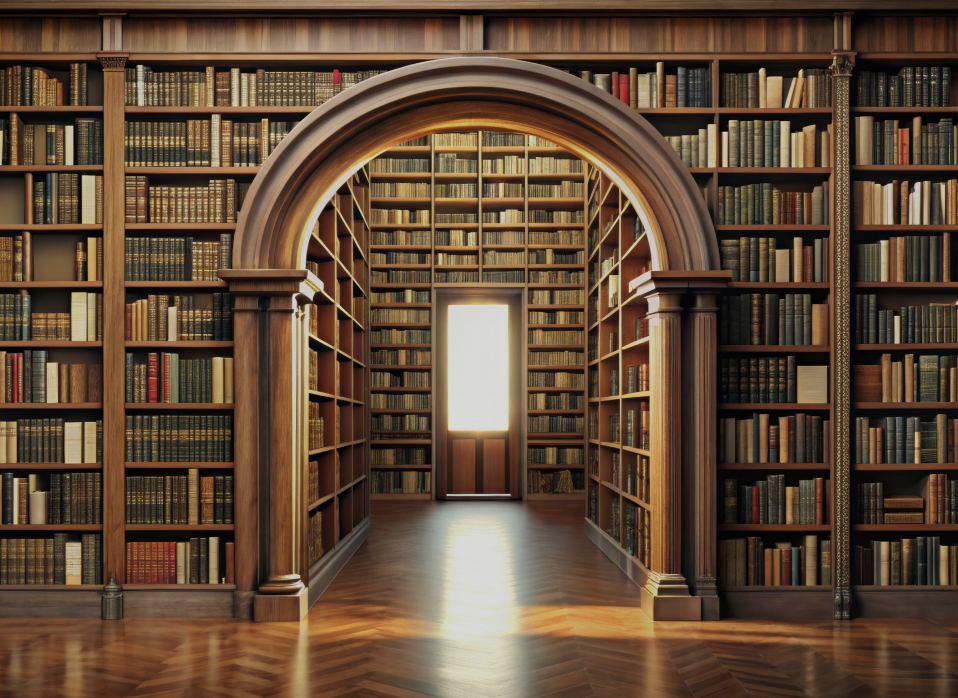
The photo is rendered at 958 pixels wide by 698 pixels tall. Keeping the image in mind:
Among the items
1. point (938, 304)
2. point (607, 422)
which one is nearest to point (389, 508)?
point (607, 422)

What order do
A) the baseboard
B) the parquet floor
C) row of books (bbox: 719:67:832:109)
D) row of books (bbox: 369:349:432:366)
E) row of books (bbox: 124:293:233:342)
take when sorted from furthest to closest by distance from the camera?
1. row of books (bbox: 369:349:432:366)
2. the baseboard
3. row of books (bbox: 719:67:832:109)
4. row of books (bbox: 124:293:233:342)
5. the parquet floor

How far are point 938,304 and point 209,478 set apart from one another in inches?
179

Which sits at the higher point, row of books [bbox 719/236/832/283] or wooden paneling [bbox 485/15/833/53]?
wooden paneling [bbox 485/15/833/53]

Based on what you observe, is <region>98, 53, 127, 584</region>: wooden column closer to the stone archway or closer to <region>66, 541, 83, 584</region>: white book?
<region>66, 541, 83, 584</region>: white book

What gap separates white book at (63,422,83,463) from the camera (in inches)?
186

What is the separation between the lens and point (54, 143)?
482 cm

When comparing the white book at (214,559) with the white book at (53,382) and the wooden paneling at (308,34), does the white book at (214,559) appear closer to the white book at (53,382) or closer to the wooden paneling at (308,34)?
the white book at (53,382)

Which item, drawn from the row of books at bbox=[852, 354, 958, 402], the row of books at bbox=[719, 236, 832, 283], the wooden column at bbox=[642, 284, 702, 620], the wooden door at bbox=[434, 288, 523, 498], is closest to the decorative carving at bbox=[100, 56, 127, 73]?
the wooden column at bbox=[642, 284, 702, 620]

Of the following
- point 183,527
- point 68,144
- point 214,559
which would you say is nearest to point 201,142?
point 68,144

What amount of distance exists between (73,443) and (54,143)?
1.82 metres

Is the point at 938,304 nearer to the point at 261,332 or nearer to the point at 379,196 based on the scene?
the point at 261,332

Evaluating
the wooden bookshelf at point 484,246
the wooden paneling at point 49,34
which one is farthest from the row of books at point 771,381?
the wooden bookshelf at point 484,246

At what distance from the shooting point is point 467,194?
35.2 ft

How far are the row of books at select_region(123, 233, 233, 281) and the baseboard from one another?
2.04 metres
